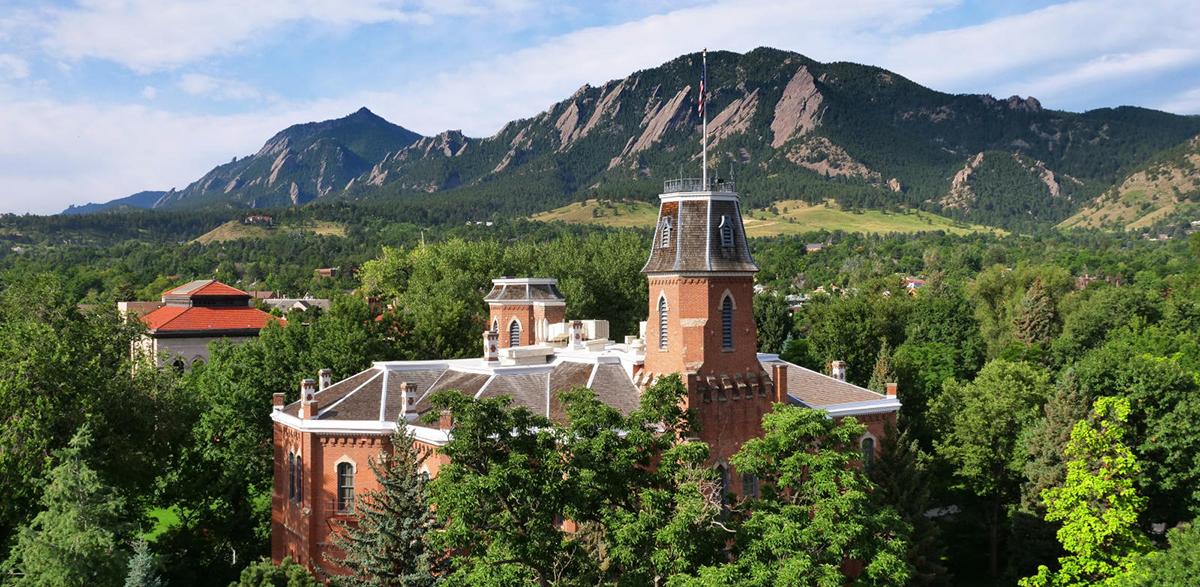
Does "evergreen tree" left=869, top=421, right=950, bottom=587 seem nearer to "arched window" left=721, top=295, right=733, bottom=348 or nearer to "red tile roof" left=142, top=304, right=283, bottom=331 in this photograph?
"arched window" left=721, top=295, right=733, bottom=348

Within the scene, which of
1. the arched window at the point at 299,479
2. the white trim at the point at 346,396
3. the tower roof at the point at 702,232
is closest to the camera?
the tower roof at the point at 702,232

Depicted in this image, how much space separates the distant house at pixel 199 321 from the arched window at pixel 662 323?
2086 inches

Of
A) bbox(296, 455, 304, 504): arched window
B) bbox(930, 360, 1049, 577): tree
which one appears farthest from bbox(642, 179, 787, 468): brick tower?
bbox(930, 360, 1049, 577): tree

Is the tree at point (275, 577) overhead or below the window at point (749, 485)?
below

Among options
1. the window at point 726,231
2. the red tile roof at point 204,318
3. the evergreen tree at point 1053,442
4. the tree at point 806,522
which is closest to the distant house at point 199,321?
the red tile roof at point 204,318

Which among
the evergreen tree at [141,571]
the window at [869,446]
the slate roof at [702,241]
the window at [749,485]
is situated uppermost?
the slate roof at [702,241]

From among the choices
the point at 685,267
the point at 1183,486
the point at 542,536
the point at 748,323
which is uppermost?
the point at 685,267

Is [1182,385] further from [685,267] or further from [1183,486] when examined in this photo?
[685,267]

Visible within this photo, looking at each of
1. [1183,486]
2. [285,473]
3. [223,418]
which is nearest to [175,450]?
[223,418]

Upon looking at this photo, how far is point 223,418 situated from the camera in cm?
4594

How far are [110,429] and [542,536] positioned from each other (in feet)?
74.4

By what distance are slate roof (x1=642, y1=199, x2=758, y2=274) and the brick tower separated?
0.04 metres

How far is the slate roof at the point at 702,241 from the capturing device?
1377 inches

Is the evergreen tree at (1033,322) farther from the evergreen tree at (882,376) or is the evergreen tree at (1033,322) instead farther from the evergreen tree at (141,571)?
the evergreen tree at (141,571)
